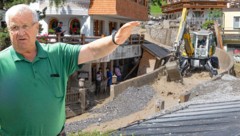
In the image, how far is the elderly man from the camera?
3.35 m

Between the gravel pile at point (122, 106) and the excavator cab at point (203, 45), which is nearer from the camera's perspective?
the gravel pile at point (122, 106)

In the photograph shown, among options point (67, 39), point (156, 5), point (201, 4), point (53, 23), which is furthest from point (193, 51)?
point (156, 5)

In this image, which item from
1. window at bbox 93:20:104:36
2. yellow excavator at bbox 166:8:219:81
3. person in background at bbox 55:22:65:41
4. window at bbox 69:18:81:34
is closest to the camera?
person in background at bbox 55:22:65:41

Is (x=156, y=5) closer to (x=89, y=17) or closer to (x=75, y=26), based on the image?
(x=75, y=26)

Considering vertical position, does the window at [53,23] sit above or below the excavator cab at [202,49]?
above

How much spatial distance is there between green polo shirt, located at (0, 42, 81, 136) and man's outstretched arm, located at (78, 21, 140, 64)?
0.20ft

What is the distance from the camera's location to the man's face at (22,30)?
339cm

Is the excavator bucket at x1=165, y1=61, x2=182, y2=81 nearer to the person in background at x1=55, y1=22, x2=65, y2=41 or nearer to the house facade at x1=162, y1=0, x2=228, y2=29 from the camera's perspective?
the person in background at x1=55, y1=22, x2=65, y2=41

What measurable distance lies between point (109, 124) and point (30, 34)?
14.2 meters

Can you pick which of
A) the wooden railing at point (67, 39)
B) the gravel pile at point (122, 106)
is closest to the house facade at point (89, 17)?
the wooden railing at point (67, 39)

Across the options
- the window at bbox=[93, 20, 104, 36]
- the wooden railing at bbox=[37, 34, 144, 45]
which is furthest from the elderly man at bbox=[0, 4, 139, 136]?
the window at bbox=[93, 20, 104, 36]

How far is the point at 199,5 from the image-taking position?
57.2 meters

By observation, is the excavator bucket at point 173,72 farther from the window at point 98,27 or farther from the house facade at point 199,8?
the house facade at point 199,8

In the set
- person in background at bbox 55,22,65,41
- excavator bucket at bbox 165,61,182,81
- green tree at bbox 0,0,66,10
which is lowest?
excavator bucket at bbox 165,61,182,81
